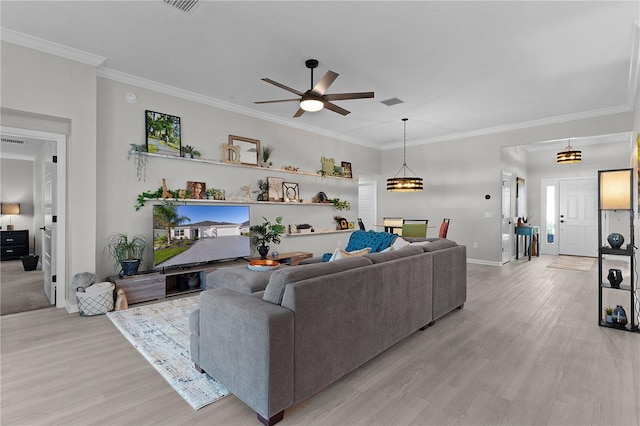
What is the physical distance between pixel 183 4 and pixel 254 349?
9.53 feet

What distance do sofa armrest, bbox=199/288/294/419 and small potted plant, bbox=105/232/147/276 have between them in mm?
2580

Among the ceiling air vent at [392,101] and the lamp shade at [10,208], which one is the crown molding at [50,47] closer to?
the ceiling air vent at [392,101]

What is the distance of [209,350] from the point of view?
2.15 metres

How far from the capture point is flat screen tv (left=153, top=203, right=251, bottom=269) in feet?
14.2

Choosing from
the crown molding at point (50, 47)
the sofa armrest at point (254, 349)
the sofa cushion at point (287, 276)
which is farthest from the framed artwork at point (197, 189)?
the sofa cushion at point (287, 276)

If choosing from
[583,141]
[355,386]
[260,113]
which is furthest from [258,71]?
[583,141]

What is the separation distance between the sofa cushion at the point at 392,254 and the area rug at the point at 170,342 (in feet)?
4.73

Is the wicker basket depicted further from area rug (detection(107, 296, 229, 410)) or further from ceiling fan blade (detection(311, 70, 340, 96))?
ceiling fan blade (detection(311, 70, 340, 96))

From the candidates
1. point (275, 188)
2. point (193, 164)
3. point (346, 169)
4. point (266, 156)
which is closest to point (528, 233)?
Answer: point (346, 169)

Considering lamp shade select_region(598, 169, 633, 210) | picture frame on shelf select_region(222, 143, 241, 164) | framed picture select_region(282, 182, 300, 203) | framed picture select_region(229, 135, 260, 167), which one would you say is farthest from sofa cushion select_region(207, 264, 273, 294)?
lamp shade select_region(598, 169, 633, 210)

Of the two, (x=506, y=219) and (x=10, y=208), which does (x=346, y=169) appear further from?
(x=10, y=208)

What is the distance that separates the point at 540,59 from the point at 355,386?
409cm

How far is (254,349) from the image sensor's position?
1771 millimetres

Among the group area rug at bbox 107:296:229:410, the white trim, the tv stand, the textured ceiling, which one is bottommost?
area rug at bbox 107:296:229:410
